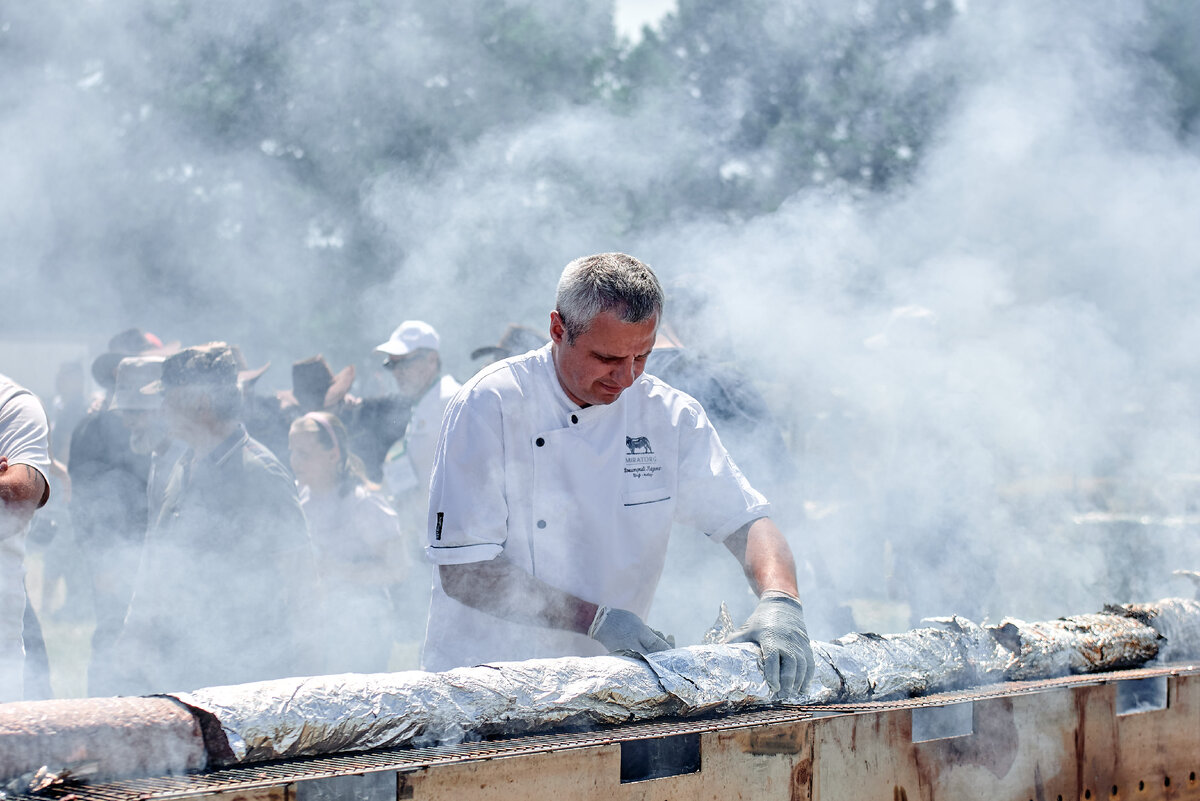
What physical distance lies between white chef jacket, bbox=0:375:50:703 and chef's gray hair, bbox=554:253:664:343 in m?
1.34

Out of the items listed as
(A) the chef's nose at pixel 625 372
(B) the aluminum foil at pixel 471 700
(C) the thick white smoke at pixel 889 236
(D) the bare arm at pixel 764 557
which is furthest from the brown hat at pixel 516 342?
(B) the aluminum foil at pixel 471 700

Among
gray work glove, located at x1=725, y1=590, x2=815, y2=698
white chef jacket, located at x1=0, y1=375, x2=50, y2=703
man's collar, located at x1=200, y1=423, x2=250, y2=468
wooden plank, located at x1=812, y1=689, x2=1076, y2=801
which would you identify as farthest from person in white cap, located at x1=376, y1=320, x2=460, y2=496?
wooden plank, located at x1=812, y1=689, x2=1076, y2=801

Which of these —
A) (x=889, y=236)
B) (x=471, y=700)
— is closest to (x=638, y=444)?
(x=471, y=700)

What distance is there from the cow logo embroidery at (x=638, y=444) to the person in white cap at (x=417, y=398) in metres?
2.51

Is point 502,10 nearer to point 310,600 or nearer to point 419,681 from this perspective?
point 310,600

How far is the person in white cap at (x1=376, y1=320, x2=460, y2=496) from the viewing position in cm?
476

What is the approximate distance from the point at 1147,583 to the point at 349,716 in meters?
4.68

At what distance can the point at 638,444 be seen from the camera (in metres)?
2.28

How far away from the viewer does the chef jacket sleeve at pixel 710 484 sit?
2.34 meters

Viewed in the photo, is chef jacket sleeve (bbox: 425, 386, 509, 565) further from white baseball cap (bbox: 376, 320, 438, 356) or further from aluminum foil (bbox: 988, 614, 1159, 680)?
white baseball cap (bbox: 376, 320, 438, 356)

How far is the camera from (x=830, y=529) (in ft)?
17.3

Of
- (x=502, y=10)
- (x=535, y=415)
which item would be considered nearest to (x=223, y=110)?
(x=502, y=10)

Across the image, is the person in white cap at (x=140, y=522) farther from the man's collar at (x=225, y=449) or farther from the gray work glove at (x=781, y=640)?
the gray work glove at (x=781, y=640)

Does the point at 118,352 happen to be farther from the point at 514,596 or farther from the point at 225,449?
the point at 514,596
